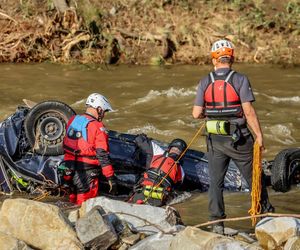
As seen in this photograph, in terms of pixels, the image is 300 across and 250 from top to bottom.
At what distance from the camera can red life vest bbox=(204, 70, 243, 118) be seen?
638 centimetres

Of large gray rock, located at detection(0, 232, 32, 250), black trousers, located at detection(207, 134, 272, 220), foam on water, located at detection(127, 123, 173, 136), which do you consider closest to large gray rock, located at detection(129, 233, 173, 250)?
large gray rock, located at detection(0, 232, 32, 250)

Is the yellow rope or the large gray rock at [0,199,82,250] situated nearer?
the large gray rock at [0,199,82,250]

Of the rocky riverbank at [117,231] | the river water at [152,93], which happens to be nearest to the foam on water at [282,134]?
the river water at [152,93]

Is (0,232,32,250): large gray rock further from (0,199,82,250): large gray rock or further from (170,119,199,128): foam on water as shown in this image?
(170,119,199,128): foam on water

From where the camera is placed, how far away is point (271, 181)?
8.43m

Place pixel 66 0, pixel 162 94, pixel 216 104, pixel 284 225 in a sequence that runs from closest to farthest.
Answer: pixel 284 225 < pixel 216 104 < pixel 162 94 < pixel 66 0

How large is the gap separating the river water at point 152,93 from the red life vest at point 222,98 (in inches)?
179

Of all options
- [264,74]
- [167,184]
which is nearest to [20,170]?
[167,184]

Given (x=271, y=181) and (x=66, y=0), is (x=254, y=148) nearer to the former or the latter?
(x=271, y=181)

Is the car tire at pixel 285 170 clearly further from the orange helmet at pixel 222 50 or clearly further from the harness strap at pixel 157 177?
the orange helmet at pixel 222 50

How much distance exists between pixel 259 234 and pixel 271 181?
2938 millimetres

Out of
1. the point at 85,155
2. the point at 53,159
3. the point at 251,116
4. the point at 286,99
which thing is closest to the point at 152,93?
the point at 286,99

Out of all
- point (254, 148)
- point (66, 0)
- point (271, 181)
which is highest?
point (66, 0)

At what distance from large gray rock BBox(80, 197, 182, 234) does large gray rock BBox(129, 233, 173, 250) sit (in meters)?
0.27
